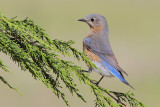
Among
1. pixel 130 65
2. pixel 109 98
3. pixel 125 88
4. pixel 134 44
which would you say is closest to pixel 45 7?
pixel 134 44

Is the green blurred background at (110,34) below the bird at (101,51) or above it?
below

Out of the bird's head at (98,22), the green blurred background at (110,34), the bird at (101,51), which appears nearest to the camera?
the bird at (101,51)

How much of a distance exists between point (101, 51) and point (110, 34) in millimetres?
21838

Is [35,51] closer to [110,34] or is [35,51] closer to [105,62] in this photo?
[105,62]

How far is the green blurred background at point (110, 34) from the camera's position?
752 inches

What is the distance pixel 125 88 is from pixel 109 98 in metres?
16.5

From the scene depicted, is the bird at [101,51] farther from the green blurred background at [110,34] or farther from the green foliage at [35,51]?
the green blurred background at [110,34]

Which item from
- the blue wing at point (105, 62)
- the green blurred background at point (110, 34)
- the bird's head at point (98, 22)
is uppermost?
the bird's head at point (98, 22)

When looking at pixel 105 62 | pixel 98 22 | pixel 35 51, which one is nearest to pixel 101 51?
pixel 105 62

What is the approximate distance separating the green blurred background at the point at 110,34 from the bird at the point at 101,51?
10.0 meters

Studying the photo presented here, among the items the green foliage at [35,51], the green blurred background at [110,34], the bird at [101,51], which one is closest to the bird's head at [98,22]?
the bird at [101,51]

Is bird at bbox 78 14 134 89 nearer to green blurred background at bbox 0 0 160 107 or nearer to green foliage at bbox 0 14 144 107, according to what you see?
green foliage at bbox 0 14 144 107

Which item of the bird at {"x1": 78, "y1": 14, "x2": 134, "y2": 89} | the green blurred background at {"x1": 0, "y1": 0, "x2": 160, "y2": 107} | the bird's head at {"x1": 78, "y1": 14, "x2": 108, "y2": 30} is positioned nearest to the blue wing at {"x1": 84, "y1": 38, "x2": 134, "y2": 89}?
the bird at {"x1": 78, "y1": 14, "x2": 134, "y2": 89}

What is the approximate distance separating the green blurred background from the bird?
10.0m
